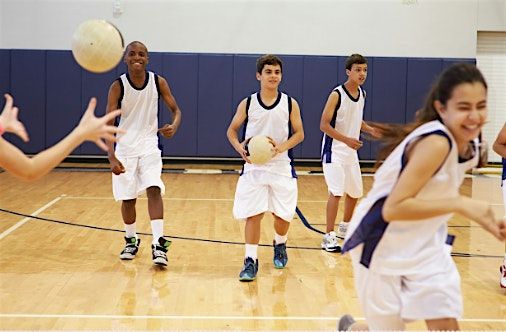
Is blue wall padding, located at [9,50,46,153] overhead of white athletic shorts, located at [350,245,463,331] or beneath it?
overhead

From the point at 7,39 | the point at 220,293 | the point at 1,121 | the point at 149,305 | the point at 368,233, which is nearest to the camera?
the point at 1,121

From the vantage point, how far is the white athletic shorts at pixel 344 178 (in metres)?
7.32

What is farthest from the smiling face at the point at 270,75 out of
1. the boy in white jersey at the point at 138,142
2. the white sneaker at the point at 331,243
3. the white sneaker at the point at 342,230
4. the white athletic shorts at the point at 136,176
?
the white sneaker at the point at 342,230

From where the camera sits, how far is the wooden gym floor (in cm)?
488

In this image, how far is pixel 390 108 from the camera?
1478 centimetres

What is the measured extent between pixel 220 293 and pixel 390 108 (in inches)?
389

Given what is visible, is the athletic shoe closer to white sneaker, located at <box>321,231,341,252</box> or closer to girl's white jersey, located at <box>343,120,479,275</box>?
girl's white jersey, located at <box>343,120,479,275</box>

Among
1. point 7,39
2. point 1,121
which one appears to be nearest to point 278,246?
point 1,121

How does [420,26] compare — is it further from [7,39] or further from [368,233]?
[368,233]

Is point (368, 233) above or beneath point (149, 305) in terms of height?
above

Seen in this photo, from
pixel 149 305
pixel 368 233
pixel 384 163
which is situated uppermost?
pixel 384 163

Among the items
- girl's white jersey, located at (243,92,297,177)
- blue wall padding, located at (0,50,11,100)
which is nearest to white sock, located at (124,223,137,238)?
girl's white jersey, located at (243,92,297,177)

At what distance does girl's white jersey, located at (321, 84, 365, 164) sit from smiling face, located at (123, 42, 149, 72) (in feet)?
6.41

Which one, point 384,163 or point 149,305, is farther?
point 149,305
